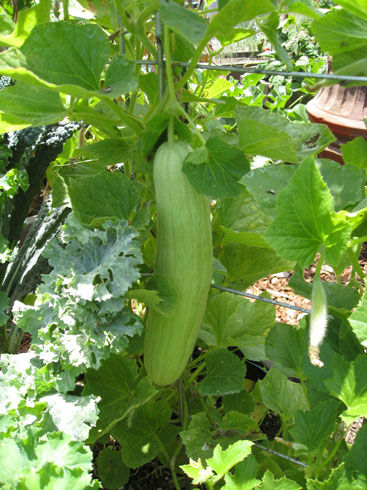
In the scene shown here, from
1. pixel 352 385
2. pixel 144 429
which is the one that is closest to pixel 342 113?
pixel 144 429

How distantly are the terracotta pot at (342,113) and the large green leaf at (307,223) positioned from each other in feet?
5.43

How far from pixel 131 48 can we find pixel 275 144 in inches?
12.7

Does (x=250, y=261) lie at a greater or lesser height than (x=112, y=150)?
lesser

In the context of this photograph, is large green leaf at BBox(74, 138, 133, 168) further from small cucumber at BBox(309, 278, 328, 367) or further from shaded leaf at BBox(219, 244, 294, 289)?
small cucumber at BBox(309, 278, 328, 367)

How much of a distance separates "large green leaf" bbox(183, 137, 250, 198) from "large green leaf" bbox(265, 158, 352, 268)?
0.11 meters

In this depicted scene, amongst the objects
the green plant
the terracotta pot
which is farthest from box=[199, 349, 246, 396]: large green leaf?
the terracotta pot

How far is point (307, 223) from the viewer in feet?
1.57

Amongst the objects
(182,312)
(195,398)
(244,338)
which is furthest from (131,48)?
(195,398)

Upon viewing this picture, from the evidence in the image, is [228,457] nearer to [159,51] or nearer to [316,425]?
[316,425]

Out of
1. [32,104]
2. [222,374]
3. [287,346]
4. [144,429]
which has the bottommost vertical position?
[144,429]

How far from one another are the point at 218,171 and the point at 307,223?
151mm

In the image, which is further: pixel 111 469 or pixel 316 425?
pixel 111 469

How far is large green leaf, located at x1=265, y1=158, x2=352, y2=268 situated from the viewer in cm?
46

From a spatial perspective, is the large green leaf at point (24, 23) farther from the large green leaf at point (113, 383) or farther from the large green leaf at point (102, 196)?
the large green leaf at point (113, 383)
